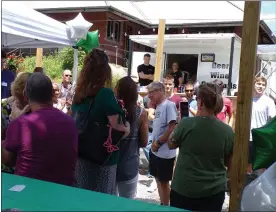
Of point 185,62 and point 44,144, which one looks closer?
point 44,144

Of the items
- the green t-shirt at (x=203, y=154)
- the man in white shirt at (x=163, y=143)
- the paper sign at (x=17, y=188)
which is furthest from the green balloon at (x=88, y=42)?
the paper sign at (x=17, y=188)

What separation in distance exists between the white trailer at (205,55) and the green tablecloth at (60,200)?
24.2 ft

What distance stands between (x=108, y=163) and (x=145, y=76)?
677cm

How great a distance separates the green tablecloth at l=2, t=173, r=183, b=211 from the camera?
1.71 m

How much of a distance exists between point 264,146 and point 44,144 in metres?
1.36

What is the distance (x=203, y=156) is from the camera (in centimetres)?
264

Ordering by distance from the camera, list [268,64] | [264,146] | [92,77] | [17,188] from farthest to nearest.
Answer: [268,64], [92,77], [264,146], [17,188]

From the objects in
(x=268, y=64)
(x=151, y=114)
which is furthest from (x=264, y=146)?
(x=268, y=64)

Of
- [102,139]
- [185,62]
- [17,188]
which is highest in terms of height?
[185,62]

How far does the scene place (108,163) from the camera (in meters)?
2.78

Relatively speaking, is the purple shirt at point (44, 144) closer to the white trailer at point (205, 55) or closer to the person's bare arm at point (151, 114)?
the person's bare arm at point (151, 114)

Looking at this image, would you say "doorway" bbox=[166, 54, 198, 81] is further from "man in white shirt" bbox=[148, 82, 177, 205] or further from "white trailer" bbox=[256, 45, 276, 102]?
"man in white shirt" bbox=[148, 82, 177, 205]

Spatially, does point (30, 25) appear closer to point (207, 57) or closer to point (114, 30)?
point (207, 57)

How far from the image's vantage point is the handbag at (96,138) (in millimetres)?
2672
